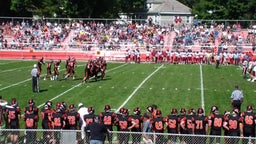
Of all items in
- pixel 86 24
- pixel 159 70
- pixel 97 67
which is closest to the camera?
pixel 97 67

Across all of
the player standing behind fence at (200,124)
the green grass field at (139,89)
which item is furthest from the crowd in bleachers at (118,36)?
the player standing behind fence at (200,124)

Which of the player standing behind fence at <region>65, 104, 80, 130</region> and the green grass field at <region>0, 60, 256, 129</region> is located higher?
the player standing behind fence at <region>65, 104, 80, 130</region>

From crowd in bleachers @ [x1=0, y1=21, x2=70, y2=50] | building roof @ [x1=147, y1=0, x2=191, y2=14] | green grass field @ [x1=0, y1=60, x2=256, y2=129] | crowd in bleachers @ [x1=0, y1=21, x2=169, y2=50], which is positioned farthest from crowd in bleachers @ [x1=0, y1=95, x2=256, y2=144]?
building roof @ [x1=147, y1=0, x2=191, y2=14]

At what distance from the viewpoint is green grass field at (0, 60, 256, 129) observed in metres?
20.1

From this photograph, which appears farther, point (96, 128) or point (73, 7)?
point (73, 7)

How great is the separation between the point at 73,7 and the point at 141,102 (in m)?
40.1

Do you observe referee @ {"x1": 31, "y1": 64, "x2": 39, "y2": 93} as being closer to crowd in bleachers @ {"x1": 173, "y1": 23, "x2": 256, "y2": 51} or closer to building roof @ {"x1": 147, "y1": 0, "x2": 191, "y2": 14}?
crowd in bleachers @ {"x1": 173, "y1": 23, "x2": 256, "y2": 51}

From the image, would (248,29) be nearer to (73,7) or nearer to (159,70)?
(159,70)

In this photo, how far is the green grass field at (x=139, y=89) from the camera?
66.1 ft

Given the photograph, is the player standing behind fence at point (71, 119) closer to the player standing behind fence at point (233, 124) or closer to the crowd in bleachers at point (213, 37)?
the player standing behind fence at point (233, 124)

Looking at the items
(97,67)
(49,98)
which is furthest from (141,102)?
(97,67)

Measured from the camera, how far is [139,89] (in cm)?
2361

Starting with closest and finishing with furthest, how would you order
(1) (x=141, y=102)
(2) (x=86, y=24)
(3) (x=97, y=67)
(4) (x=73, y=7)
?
(1) (x=141, y=102) < (3) (x=97, y=67) < (2) (x=86, y=24) < (4) (x=73, y=7)

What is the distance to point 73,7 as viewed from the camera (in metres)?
58.8
